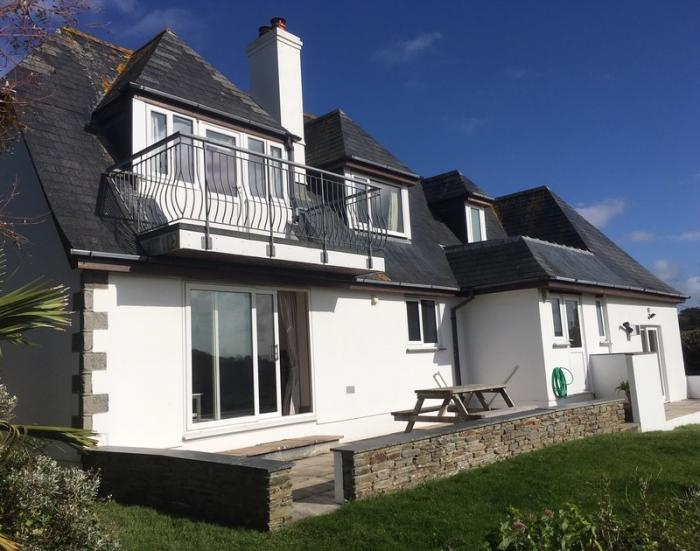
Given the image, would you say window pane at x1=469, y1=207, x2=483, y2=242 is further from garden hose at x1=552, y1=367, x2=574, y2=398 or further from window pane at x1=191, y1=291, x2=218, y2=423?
window pane at x1=191, y1=291, x2=218, y2=423

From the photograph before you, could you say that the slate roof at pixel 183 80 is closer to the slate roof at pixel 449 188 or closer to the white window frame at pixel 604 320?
the slate roof at pixel 449 188

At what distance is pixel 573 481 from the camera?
26.8 feet

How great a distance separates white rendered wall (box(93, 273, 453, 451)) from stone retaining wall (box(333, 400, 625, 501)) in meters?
3.28

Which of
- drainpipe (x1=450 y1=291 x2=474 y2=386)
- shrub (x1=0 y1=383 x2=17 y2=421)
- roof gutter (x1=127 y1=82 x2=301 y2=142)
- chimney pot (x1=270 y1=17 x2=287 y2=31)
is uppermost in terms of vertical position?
chimney pot (x1=270 y1=17 x2=287 y2=31)

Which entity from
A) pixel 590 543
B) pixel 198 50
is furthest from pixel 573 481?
pixel 198 50

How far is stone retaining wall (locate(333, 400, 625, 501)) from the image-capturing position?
282 inches

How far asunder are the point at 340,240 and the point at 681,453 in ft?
23.8

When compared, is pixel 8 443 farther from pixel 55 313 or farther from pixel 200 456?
pixel 200 456

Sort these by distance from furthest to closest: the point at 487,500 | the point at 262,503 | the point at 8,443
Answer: the point at 487,500 < the point at 262,503 < the point at 8,443

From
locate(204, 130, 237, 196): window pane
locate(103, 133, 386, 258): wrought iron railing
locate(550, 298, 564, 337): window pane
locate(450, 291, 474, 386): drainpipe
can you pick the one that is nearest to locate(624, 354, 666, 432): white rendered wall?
locate(550, 298, 564, 337): window pane

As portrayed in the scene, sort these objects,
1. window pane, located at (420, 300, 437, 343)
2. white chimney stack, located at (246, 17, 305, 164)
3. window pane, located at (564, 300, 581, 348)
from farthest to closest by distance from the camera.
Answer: window pane, located at (564, 300, 581, 348) → window pane, located at (420, 300, 437, 343) → white chimney stack, located at (246, 17, 305, 164)

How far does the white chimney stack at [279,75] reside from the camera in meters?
14.8

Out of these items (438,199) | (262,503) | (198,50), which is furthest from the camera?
(438,199)

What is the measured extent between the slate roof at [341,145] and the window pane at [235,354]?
564 cm
